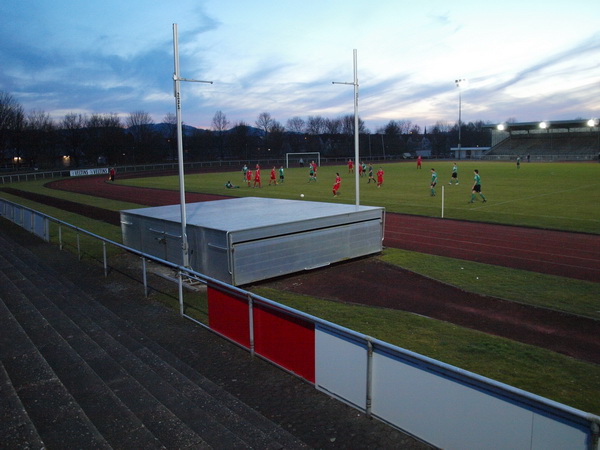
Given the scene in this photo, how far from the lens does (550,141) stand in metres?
97.5

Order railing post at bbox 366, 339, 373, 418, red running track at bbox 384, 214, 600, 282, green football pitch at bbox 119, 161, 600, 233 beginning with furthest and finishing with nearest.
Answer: green football pitch at bbox 119, 161, 600, 233 < red running track at bbox 384, 214, 600, 282 < railing post at bbox 366, 339, 373, 418

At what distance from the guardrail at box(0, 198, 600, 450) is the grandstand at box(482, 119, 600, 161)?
91752 millimetres

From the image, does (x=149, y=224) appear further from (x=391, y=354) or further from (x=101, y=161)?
(x=101, y=161)

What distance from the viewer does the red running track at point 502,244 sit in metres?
14.2

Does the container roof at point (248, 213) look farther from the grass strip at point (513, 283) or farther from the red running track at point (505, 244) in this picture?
the red running track at point (505, 244)

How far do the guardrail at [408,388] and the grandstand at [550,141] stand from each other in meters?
91.8

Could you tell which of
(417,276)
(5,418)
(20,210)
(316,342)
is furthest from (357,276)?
(20,210)

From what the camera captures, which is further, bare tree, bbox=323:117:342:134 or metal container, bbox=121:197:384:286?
bare tree, bbox=323:117:342:134

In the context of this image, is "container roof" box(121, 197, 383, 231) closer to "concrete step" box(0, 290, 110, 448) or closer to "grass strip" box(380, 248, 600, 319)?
"grass strip" box(380, 248, 600, 319)

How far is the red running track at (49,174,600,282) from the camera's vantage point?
559 inches

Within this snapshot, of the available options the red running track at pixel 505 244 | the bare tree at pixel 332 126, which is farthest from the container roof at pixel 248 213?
the bare tree at pixel 332 126

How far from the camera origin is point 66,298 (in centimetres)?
1064

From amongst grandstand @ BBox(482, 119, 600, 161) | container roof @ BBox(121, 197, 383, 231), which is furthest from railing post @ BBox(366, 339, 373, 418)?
grandstand @ BBox(482, 119, 600, 161)

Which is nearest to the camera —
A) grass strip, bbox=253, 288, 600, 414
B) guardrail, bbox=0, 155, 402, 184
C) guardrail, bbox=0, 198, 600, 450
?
guardrail, bbox=0, 198, 600, 450
